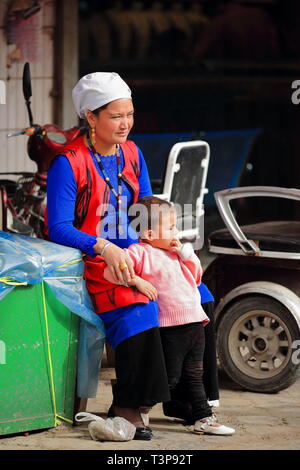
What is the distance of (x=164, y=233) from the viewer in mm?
4645

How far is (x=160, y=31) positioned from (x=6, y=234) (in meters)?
5.97

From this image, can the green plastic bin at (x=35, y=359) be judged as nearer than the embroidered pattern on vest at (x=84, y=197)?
Yes

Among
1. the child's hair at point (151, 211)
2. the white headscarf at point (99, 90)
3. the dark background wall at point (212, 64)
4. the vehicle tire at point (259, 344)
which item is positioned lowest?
the vehicle tire at point (259, 344)

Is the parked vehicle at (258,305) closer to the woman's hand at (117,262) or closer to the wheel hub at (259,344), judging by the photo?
the wheel hub at (259,344)

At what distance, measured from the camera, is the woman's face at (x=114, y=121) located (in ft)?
15.6

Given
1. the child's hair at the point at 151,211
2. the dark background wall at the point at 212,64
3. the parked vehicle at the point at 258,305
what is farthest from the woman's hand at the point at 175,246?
the dark background wall at the point at 212,64

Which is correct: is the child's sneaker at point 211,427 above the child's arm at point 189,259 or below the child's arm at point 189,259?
below

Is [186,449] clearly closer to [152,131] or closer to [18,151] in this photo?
[18,151]

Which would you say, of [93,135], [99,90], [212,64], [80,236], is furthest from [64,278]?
[212,64]

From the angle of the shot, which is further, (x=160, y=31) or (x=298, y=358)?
(x=160, y=31)

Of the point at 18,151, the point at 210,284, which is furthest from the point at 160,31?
the point at 210,284

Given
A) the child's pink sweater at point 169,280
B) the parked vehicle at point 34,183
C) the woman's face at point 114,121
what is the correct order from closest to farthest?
the child's pink sweater at point 169,280, the woman's face at point 114,121, the parked vehicle at point 34,183

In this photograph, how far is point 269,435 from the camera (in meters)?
4.76

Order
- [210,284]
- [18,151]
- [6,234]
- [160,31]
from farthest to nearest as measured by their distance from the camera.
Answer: [160,31] → [18,151] → [210,284] → [6,234]
